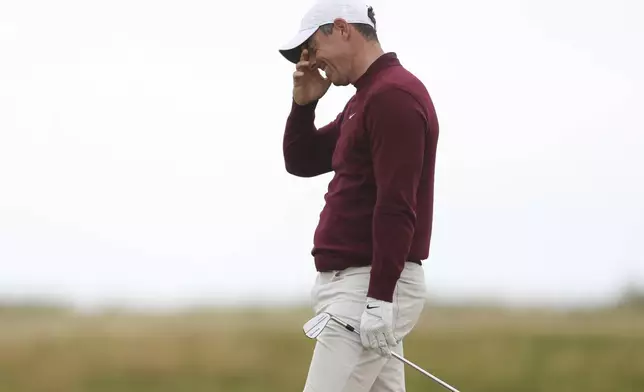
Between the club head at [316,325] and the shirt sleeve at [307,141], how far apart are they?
3.80 ft

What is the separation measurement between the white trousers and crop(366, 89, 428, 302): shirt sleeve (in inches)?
6.0

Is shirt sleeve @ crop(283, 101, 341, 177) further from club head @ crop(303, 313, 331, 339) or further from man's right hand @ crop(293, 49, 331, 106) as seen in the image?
club head @ crop(303, 313, 331, 339)

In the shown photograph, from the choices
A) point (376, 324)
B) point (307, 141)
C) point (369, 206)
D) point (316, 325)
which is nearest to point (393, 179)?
point (369, 206)

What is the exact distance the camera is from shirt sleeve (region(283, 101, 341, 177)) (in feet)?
21.0

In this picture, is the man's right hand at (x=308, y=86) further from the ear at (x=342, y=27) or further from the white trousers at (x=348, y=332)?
the white trousers at (x=348, y=332)

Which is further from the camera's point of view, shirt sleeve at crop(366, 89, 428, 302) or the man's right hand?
the man's right hand

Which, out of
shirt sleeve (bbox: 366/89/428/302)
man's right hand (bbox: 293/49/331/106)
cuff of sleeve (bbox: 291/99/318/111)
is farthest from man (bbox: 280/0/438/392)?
cuff of sleeve (bbox: 291/99/318/111)

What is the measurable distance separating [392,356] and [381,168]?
2.77 ft

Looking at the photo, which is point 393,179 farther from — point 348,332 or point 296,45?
point 296,45

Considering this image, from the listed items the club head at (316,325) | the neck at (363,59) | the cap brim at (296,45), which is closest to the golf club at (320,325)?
the club head at (316,325)

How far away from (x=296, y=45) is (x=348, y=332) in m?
1.24

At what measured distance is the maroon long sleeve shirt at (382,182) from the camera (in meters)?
5.29

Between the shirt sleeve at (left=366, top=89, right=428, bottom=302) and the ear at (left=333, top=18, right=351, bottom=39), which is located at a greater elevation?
the ear at (left=333, top=18, right=351, bottom=39)

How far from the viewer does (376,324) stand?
210 inches
